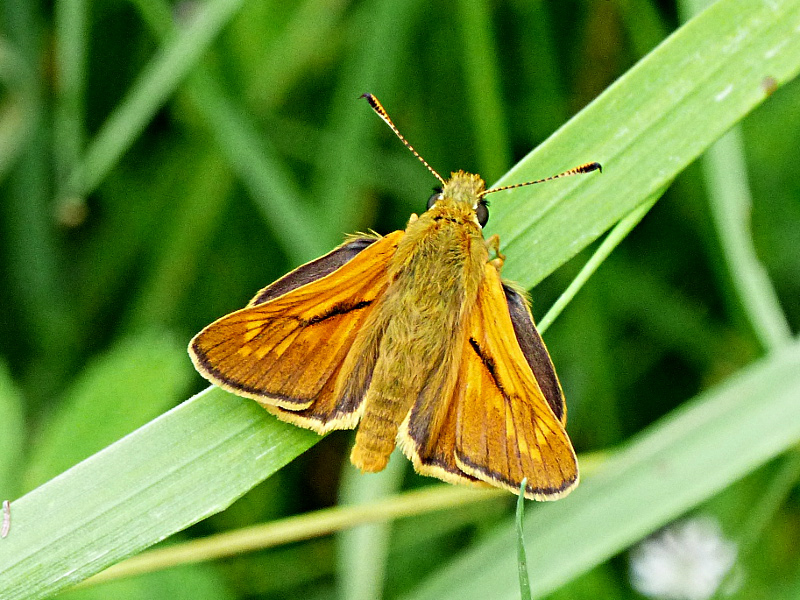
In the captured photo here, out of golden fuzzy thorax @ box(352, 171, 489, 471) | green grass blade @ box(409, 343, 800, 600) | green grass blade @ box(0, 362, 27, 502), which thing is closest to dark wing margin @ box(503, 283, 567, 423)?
golden fuzzy thorax @ box(352, 171, 489, 471)

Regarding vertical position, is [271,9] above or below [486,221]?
above

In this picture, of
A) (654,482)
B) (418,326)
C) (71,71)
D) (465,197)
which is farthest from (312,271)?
(71,71)

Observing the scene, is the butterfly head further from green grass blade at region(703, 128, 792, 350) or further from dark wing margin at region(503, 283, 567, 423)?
green grass blade at region(703, 128, 792, 350)

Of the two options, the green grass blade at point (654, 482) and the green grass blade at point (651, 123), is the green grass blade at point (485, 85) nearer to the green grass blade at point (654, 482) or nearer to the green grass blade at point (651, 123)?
the green grass blade at point (651, 123)

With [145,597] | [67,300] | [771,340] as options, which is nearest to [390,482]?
[145,597]

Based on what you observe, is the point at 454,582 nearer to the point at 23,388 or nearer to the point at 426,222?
the point at 426,222

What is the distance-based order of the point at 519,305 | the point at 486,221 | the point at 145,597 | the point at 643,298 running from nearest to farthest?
the point at 519,305 → the point at 486,221 → the point at 145,597 → the point at 643,298

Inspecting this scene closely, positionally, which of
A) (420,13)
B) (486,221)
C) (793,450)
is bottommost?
(793,450)
